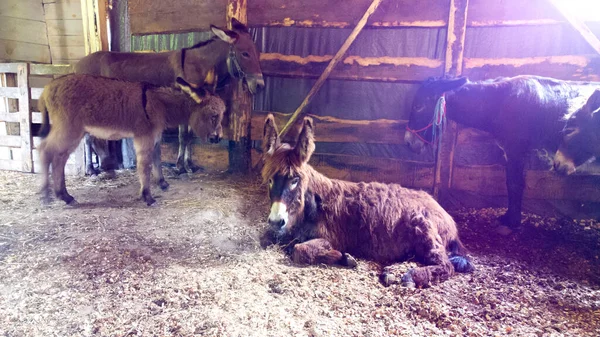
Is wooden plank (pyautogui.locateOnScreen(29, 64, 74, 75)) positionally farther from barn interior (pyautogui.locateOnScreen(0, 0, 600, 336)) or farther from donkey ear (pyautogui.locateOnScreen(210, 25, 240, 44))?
donkey ear (pyautogui.locateOnScreen(210, 25, 240, 44))

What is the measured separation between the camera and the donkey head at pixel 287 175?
127 inches

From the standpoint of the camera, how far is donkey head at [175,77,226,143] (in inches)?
196

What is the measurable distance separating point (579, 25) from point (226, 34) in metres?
5.11

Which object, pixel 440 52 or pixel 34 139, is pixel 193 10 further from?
pixel 440 52

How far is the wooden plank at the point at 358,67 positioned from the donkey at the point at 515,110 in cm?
54

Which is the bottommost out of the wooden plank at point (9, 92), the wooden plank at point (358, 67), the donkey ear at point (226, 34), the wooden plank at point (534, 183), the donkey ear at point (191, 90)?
the wooden plank at point (534, 183)

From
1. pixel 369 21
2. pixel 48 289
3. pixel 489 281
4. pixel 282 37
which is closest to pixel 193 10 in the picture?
pixel 282 37

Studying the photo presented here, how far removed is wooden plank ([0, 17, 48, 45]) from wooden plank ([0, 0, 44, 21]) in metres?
0.08

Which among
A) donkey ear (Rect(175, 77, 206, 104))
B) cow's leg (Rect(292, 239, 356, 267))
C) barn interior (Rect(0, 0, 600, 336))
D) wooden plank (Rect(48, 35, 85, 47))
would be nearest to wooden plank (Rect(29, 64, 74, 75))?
barn interior (Rect(0, 0, 600, 336))

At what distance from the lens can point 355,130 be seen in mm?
5695

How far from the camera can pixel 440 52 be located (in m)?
5.35

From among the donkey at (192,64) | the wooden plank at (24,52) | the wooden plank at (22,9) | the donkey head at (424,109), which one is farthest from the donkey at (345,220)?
the wooden plank at (22,9)

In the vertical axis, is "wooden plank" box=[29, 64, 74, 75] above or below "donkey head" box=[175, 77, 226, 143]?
above

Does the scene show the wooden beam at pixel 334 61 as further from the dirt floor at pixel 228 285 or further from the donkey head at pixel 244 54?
the dirt floor at pixel 228 285
